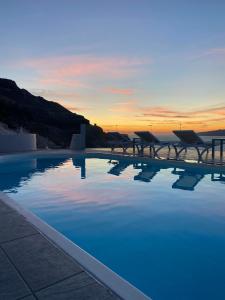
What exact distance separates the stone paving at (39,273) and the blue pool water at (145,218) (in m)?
0.75

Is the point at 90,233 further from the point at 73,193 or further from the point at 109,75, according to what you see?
the point at 109,75

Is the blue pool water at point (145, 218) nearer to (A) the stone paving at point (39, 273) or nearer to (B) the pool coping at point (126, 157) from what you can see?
(B) the pool coping at point (126, 157)

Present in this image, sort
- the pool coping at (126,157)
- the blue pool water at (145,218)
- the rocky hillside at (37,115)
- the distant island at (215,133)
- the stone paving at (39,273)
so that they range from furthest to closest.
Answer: the rocky hillside at (37,115), the distant island at (215,133), the pool coping at (126,157), the blue pool water at (145,218), the stone paving at (39,273)

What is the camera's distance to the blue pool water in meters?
2.62

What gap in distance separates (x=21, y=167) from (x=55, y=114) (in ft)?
224

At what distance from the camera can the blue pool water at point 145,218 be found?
2.62 metres

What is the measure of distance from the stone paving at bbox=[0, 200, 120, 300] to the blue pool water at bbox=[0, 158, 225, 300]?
29.6 inches

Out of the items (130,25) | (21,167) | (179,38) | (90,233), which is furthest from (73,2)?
(90,233)

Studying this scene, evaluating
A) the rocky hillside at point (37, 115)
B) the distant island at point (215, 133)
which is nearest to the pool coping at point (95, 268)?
the distant island at point (215, 133)

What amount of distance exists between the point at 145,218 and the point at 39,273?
2636 millimetres

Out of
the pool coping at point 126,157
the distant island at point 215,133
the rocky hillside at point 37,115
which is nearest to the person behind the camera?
the pool coping at point 126,157

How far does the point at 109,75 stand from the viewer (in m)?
12.9

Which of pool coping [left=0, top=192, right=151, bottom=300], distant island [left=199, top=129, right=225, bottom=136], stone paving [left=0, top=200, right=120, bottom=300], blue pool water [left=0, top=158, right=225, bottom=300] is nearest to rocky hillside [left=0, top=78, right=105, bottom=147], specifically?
distant island [left=199, top=129, right=225, bottom=136]

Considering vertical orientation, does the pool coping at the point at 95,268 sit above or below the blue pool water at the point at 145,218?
above
